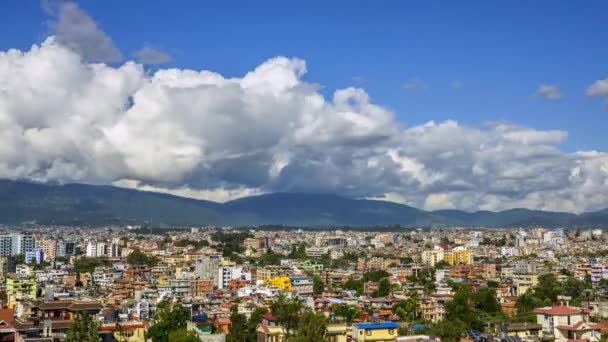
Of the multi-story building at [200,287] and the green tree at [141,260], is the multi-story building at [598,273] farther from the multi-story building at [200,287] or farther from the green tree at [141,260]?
the green tree at [141,260]

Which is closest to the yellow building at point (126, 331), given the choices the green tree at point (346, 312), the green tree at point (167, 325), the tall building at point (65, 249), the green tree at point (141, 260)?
the green tree at point (167, 325)

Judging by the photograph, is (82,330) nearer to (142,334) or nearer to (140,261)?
(142,334)

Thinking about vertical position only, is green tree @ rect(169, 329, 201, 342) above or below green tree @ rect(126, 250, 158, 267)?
below

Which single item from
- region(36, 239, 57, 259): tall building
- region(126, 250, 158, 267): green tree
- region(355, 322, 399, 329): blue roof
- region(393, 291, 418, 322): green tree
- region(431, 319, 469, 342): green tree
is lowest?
Answer: region(393, 291, 418, 322): green tree

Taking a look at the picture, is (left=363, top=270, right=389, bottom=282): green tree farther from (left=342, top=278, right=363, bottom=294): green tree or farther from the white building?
the white building

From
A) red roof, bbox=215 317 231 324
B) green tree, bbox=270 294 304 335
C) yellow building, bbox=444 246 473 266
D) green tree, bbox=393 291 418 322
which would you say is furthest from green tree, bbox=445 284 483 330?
yellow building, bbox=444 246 473 266

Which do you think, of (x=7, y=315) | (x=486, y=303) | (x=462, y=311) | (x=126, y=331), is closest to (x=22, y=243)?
(x=486, y=303)

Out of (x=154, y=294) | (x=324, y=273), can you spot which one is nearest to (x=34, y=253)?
(x=324, y=273)
